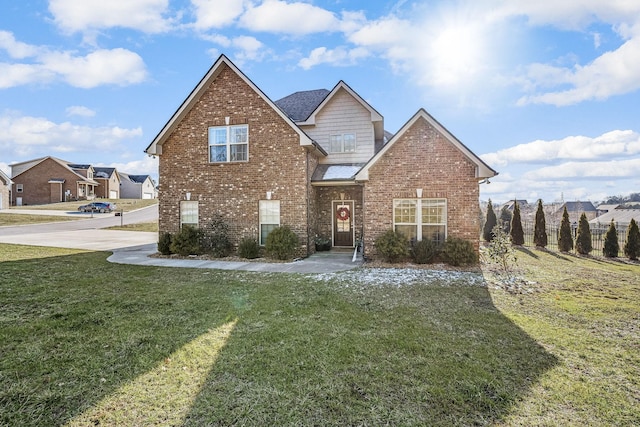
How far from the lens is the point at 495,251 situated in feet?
32.8

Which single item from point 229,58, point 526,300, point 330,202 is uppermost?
point 229,58

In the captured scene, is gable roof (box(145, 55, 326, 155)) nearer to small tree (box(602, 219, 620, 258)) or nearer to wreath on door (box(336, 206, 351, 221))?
wreath on door (box(336, 206, 351, 221))

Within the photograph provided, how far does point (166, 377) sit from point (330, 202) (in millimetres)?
11541

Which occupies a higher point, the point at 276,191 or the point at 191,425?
the point at 276,191

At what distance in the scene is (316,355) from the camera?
4234mm

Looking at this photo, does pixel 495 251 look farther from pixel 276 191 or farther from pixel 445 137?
pixel 276 191

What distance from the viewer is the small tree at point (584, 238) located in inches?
612

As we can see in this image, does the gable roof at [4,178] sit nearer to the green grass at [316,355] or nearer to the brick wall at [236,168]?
the brick wall at [236,168]

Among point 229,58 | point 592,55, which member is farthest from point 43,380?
point 592,55

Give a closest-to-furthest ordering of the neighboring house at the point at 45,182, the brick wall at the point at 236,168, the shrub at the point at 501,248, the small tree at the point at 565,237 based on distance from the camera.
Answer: the shrub at the point at 501,248 < the brick wall at the point at 236,168 < the small tree at the point at 565,237 < the neighboring house at the point at 45,182

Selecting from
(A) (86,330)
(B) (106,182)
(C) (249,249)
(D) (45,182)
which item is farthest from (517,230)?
(B) (106,182)

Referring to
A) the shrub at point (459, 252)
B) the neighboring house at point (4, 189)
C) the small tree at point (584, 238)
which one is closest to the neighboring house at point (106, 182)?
the neighboring house at point (4, 189)

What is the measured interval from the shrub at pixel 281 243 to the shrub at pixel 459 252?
563cm

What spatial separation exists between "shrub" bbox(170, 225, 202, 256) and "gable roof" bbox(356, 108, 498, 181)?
734cm
